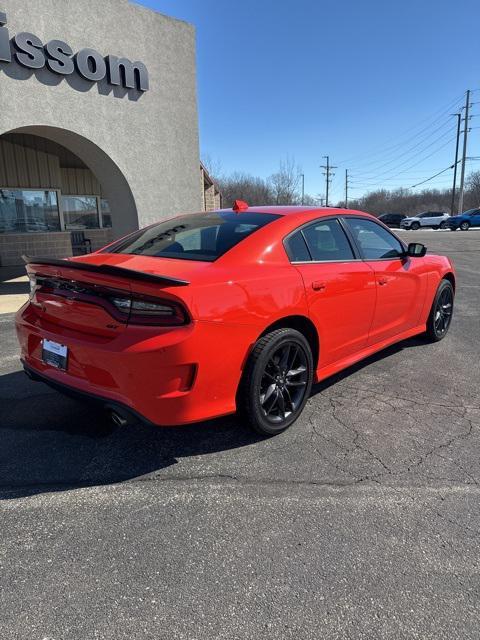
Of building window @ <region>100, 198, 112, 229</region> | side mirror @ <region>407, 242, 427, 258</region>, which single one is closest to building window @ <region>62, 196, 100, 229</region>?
building window @ <region>100, 198, 112, 229</region>

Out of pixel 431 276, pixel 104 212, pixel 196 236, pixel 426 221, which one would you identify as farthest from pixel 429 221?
pixel 196 236

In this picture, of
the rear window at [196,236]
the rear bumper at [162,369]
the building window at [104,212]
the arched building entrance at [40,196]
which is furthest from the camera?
the building window at [104,212]

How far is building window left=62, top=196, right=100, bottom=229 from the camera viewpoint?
14062 millimetres

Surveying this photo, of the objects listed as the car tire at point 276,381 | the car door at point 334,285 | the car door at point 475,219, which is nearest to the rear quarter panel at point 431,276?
the car door at point 334,285

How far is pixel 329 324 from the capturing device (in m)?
3.50

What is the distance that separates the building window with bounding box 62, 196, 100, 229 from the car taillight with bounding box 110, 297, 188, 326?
12.7 meters

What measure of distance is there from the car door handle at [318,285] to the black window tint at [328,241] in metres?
0.23

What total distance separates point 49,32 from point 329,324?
7.32m

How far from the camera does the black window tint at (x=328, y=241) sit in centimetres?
354

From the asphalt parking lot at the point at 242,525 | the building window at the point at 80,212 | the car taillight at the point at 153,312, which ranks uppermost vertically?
the building window at the point at 80,212

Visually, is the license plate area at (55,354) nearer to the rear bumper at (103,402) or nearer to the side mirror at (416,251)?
the rear bumper at (103,402)

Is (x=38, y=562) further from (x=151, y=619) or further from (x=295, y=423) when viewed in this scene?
(x=295, y=423)

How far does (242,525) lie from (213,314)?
1.14m

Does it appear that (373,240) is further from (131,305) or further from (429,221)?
(429,221)
